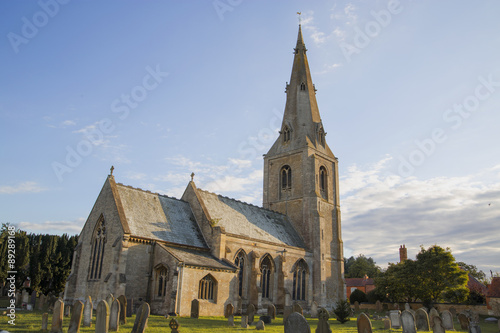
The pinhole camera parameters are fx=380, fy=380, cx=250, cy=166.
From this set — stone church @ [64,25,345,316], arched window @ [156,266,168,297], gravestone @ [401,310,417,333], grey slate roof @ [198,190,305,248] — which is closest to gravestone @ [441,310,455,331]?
gravestone @ [401,310,417,333]

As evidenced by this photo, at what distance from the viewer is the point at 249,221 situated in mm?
33656

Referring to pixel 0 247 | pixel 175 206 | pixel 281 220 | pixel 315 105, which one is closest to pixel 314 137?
pixel 315 105

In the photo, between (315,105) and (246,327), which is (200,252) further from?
(315,105)

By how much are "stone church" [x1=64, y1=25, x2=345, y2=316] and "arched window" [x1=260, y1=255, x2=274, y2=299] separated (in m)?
0.08

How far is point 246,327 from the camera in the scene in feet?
58.2

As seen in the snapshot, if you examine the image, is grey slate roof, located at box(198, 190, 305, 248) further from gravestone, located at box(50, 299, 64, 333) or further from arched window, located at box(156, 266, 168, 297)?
gravestone, located at box(50, 299, 64, 333)

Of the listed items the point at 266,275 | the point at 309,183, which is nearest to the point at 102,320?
the point at 266,275

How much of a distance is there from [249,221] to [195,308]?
12.7 metres

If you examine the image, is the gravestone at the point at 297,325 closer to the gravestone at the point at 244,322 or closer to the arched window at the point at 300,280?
the gravestone at the point at 244,322

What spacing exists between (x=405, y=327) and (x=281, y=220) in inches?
857

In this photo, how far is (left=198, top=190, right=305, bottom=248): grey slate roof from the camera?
31.2 metres

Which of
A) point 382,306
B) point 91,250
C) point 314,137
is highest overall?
point 314,137

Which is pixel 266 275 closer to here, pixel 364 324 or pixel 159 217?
pixel 159 217

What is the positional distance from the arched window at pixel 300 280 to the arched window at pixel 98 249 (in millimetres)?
16693
